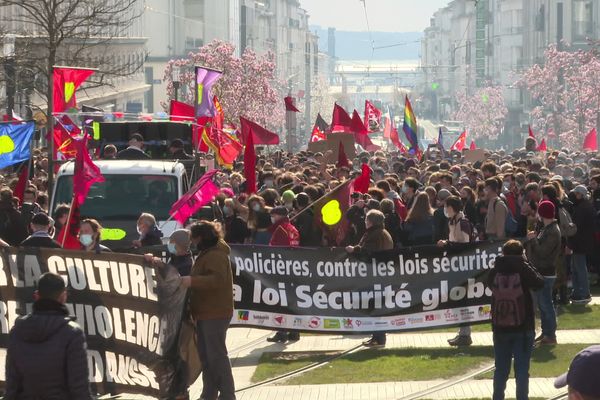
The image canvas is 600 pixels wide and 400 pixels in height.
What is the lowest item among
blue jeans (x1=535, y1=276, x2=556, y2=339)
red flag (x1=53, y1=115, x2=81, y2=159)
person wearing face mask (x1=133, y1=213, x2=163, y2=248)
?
blue jeans (x1=535, y1=276, x2=556, y2=339)

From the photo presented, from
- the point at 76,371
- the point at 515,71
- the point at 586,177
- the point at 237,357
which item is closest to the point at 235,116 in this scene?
the point at 586,177

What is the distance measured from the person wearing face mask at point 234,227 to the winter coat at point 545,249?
330 cm

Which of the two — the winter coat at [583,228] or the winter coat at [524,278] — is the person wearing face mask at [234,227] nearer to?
the winter coat at [583,228]

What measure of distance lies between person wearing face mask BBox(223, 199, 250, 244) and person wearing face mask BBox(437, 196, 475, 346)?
236 centimetres

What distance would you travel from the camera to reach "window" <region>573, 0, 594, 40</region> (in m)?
131

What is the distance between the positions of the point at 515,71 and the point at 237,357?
469ft

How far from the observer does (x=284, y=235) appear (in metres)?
15.3

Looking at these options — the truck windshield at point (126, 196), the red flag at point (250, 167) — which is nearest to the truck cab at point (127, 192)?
the truck windshield at point (126, 196)

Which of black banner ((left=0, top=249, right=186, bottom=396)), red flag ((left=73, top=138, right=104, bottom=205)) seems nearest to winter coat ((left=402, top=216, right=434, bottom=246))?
red flag ((left=73, top=138, right=104, bottom=205))

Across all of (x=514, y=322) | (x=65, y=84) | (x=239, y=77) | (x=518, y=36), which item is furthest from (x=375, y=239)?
(x=518, y=36)

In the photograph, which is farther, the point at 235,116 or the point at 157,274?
the point at 235,116

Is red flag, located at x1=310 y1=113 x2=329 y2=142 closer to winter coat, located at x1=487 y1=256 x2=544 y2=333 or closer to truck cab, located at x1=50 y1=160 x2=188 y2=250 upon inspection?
truck cab, located at x1=50 y1=160 x2=188 y2=250

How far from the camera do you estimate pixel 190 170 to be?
21.1m

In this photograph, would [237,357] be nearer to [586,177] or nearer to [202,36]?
[586,177]
